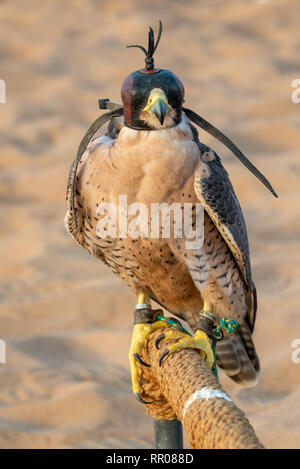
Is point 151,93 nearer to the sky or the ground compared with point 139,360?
nearer to the sky

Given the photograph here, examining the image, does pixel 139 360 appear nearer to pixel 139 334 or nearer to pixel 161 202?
pixel 139 334

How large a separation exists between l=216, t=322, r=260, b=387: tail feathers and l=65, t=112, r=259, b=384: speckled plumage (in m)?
0.07

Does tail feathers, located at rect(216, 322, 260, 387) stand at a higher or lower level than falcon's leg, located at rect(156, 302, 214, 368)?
higher

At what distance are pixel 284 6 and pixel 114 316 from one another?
611cm

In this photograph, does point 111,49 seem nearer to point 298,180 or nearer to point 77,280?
point 298,180

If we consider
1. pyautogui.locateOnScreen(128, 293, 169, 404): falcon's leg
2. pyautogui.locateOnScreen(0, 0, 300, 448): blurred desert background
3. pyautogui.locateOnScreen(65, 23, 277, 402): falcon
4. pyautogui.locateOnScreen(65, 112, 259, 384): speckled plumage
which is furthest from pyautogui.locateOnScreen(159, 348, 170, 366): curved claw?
pyautogui.locateOnScreen(0, 0, 300, 448): blurred desert background

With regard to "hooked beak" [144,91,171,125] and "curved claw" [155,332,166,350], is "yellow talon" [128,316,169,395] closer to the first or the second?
"curved claw" [155,332,166,350]

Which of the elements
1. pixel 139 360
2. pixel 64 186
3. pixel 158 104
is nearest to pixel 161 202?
pixel 158 104

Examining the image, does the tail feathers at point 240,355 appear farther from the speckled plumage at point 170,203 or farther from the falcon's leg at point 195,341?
the falcon's leg at point 195,341

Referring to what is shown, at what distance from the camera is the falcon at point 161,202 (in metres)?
2.30

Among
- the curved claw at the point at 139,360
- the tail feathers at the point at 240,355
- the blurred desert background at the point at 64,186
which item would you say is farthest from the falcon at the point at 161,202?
the blurred desert background at the point at 64,186

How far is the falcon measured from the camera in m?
2.30

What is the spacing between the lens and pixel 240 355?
10.2ft

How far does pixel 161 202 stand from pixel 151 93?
0.40m
